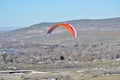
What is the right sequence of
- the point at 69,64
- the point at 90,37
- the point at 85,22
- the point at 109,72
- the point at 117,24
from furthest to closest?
the point at 85,22, the point at 117,24, the point at 90,37, the point at 69,64, the point at 109,72

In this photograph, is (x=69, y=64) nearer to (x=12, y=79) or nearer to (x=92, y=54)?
(x=92, y=54)

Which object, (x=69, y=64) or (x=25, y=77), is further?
(x=69, y=64)

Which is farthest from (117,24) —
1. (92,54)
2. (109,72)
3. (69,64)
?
(109,72)

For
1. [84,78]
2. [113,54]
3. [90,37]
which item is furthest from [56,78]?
[90,37]

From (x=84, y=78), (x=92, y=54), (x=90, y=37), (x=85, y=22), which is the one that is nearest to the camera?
(x=84, y=78)

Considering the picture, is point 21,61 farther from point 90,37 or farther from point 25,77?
point 90,37

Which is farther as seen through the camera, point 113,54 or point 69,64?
point 113,54

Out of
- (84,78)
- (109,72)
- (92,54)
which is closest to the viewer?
(84,78)

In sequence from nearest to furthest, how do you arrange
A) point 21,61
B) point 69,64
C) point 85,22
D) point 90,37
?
1. point 69,64
2. point 21,61
3. point 90,37
4. point 85,22

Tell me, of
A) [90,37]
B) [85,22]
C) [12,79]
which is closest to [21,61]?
[12,79]
